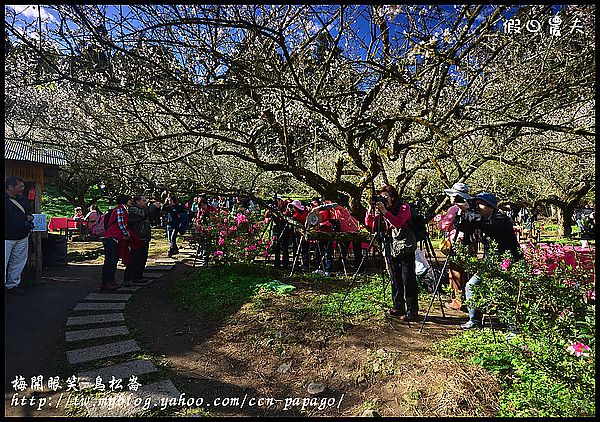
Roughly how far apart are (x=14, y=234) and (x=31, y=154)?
361 cm

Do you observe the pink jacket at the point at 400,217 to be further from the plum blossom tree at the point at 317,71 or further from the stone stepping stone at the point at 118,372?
the stone stepping stone at the point at 118,372

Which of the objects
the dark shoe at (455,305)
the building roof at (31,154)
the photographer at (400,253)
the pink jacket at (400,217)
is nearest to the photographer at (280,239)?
the photographer at (400,253)

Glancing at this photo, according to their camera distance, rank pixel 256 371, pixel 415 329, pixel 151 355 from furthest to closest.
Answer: pixel 415 329 → pixel 151 355 → pixel 256 371

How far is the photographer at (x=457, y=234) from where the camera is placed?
4730mm

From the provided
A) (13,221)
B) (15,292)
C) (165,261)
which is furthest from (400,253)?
(165,261)

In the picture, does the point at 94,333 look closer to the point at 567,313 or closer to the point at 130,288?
the point at 130,288

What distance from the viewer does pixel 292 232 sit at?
8.59 meters

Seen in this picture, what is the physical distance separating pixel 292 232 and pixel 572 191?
1480cm

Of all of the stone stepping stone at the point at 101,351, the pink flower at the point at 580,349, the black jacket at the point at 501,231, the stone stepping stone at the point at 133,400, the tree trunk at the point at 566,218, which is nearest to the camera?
the pink flower at the point at 580,349

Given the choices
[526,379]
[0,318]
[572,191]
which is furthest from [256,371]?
[572,191]

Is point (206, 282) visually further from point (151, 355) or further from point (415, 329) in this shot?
point (415, 329)

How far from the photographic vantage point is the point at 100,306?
19.3ft

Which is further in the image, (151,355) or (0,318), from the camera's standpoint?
(0,318)

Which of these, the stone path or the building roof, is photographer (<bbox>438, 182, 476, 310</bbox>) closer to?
→ the stone path
